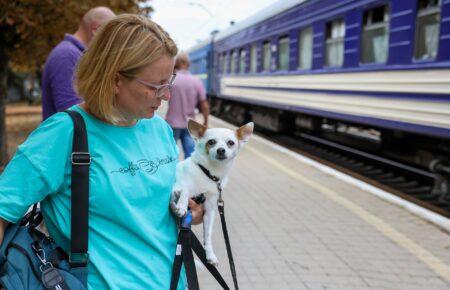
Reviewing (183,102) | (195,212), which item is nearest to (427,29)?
(183,102)

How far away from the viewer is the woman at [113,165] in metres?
1.45

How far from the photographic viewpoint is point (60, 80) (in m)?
3.31

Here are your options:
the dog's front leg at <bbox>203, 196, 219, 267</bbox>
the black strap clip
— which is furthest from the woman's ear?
the dog's front leg at <bbox>203, 196, 219, 267</bbox>

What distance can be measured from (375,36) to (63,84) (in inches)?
238

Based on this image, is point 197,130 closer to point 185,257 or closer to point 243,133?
point 243,133

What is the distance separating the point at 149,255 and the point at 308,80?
950cm

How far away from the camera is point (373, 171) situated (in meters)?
9.12

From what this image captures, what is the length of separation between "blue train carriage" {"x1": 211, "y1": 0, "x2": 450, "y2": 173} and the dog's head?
14.4ft

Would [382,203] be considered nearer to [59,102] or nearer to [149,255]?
[59,102]

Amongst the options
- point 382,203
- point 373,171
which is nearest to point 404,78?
point 382,203

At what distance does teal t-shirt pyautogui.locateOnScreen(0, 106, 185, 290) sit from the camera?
144cm

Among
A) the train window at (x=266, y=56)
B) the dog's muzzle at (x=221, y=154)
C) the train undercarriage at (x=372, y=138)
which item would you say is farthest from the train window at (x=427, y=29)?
the train window at (x=266, y=56)

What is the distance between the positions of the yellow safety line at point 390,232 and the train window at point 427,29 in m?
2.13

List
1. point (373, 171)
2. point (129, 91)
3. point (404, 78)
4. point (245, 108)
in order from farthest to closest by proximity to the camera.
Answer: point (245, 108) → point (373, 171) → point (404, 78) → point (129, 91)
